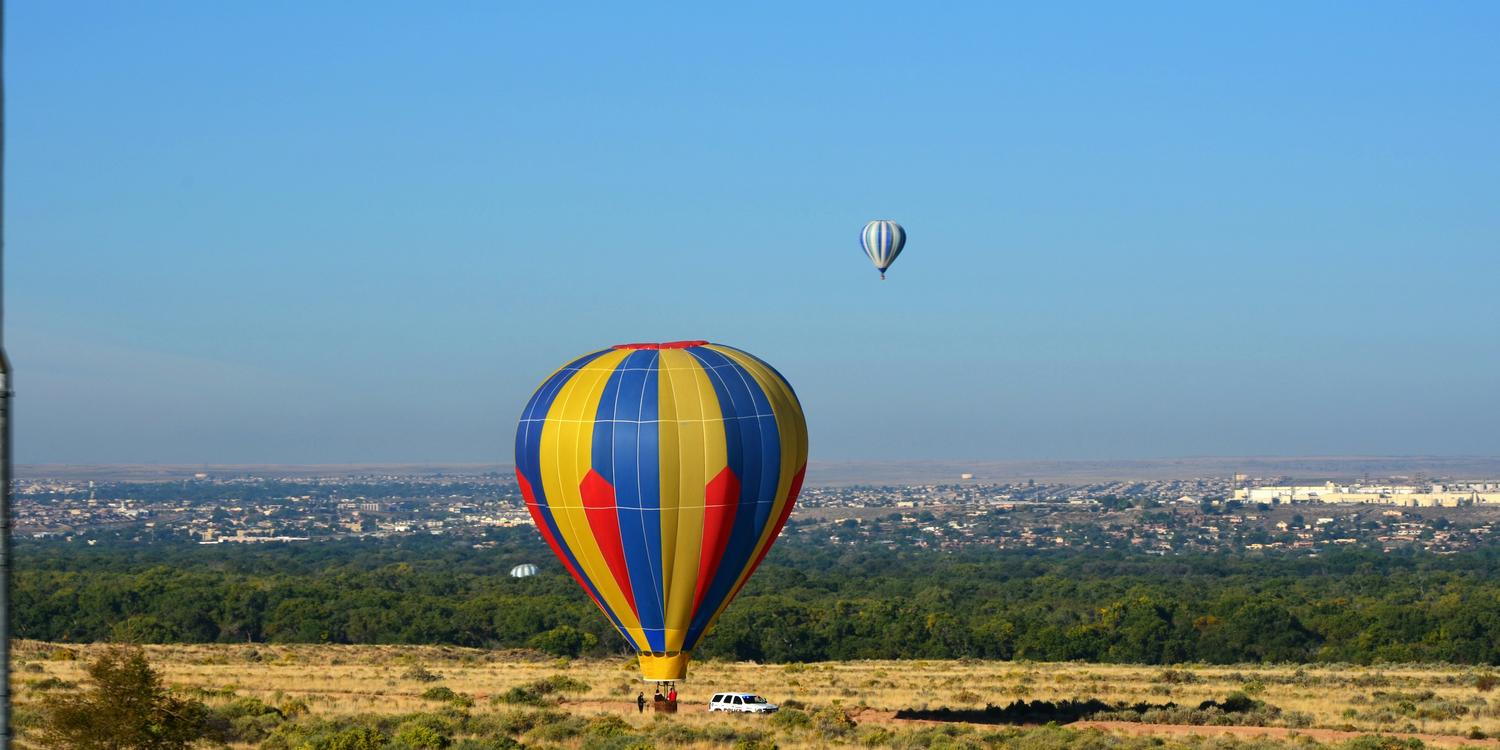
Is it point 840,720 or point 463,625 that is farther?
point 463,625

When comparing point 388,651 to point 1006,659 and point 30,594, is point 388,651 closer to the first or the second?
point 1006,659

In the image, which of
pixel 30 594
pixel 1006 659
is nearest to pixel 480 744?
pixel 1006 659

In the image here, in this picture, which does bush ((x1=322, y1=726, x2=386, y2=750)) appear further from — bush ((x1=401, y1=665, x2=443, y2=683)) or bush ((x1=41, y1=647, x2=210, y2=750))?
bush ((x1=401, y1=665, x2=443, y2=683))

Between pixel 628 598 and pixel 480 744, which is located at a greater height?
pixel 628 598

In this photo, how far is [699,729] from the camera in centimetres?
4028

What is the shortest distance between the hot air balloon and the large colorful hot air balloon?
131 feet

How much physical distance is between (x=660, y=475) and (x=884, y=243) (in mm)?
43626

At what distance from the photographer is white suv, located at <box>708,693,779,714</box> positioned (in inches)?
1796

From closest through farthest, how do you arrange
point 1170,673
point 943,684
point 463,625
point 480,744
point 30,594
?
1. point 480,744
2. point 943,684
3. point 1170,673
4. point 463,625
5. point 30,594

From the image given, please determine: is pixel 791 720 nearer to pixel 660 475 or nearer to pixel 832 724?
pixel 832 724

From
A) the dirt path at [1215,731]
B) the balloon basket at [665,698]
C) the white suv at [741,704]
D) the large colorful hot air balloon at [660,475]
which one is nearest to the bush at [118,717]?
the large colorful hot air balloon at [660,475]

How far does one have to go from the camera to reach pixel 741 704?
46.0 metres

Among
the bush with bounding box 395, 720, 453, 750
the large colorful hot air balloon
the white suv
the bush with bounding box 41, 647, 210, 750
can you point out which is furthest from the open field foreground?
the bush with bounding box 41, 647, 210, 750

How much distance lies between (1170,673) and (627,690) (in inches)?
774
